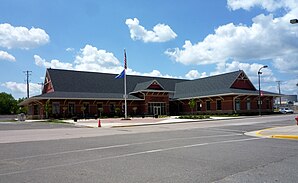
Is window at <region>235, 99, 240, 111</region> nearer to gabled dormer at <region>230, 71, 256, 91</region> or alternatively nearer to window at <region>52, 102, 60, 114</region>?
gabled dormer at <region>230, 71, 256, 91</region>

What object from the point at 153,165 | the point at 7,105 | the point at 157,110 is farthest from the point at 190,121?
the point at 7,105

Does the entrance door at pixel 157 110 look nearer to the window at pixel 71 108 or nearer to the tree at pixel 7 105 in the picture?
the window at pixel 71 108

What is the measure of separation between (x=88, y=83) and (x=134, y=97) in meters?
9.90

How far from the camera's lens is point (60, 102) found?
53125 millimetres

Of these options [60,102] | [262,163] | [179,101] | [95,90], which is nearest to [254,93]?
[179,101]

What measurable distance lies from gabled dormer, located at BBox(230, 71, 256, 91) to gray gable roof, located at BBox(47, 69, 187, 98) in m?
20.8

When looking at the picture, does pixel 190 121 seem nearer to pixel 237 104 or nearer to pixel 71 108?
pixel 237 104

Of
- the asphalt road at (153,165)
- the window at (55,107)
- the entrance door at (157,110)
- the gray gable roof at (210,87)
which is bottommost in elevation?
the asphalt road at (153,165)

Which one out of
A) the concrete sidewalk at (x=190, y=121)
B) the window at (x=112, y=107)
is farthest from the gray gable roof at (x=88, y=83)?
the concrete sidewalk at (x=190, y=121)

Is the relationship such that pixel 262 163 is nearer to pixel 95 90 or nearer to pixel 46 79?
pixel 95 90

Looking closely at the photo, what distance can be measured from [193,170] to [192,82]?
6263 centimetres

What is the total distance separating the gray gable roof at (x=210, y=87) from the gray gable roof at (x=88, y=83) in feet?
34.7

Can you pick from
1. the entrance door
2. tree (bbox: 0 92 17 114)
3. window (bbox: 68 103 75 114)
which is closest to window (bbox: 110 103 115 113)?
window (bbox: 68 103 75 114)

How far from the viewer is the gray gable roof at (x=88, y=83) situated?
5769 centimetres
